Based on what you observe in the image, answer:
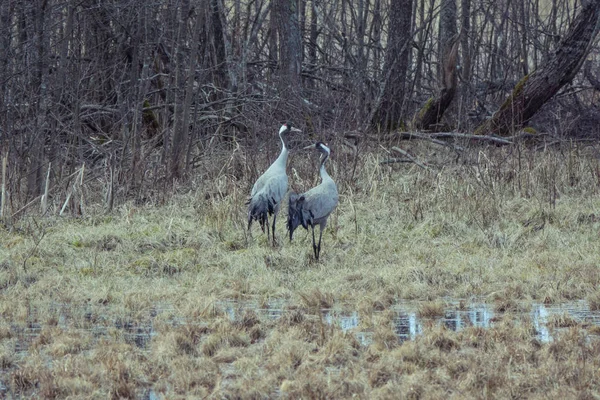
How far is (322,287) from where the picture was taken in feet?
22.2

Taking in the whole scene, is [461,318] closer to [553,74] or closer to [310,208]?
[310,208]

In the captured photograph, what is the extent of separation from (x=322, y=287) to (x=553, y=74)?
8764mm

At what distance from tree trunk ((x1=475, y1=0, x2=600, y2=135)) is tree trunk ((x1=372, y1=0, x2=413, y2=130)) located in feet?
4.96

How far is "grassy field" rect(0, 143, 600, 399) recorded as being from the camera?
4367 millimetres

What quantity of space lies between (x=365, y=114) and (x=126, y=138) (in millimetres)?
3881

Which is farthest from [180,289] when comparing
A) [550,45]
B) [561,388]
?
[550,45]

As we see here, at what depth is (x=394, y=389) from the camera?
416 centimetres

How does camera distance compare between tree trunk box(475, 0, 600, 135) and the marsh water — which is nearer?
the marsh water

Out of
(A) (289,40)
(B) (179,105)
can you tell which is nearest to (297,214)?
(B) (179,105)

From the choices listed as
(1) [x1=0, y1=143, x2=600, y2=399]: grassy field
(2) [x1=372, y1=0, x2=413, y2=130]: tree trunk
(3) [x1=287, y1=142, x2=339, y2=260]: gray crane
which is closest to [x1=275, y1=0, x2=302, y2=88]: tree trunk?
(2) [x1=372, y1=0, x2=413, y2=130]: tree trunk

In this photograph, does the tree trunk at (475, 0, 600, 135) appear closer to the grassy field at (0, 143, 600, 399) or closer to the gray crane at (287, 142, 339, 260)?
the grassy field at (0, 143, 600, 399)

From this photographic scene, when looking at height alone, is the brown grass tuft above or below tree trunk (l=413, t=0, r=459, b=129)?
below

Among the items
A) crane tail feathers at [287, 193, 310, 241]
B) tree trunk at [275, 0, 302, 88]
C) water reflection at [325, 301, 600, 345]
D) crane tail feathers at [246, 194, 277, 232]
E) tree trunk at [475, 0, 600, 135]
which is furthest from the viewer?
tree trunk at [275, 0, 302, 88]

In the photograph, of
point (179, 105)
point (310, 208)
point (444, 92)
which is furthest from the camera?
point (444, 92)
